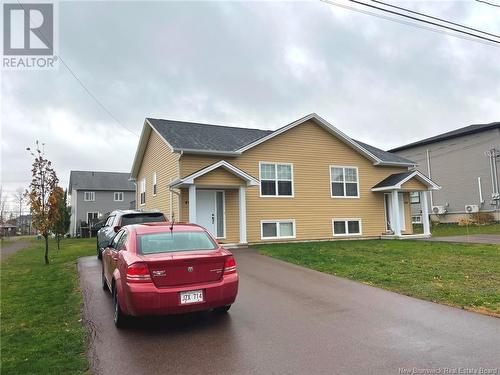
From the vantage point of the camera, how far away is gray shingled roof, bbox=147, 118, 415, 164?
16.0 meters

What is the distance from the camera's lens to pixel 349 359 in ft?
14.0

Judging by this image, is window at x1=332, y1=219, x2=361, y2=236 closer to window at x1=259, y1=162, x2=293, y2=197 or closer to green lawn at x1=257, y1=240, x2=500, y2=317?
window at x1=259, y1=162, x2=293, y2=197

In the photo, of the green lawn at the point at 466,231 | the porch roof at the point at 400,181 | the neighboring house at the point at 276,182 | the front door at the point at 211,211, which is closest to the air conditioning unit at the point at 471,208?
the green lawn at the point at 466,231

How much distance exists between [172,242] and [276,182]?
12.1 meters

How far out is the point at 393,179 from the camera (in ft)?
64.8

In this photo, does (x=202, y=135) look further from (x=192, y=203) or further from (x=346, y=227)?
(x=346, y=227)

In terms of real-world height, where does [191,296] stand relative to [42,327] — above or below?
above

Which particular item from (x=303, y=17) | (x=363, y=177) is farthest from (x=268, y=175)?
(x=303, y=17)

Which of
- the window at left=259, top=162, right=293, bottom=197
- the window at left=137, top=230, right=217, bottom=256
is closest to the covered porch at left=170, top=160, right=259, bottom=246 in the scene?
the window at left=259, top=162, right=293, bottom=197

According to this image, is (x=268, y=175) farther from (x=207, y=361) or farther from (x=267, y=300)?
(x=207, y=361)

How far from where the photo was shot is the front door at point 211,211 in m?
15.9

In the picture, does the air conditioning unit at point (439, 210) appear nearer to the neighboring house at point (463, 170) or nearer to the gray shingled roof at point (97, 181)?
the neighboring house at point (463, 170)

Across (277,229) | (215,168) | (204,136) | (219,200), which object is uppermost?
(204,136)

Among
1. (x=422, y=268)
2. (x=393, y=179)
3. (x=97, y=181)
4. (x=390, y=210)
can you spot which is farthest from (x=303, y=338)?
(x=97, y=181)
